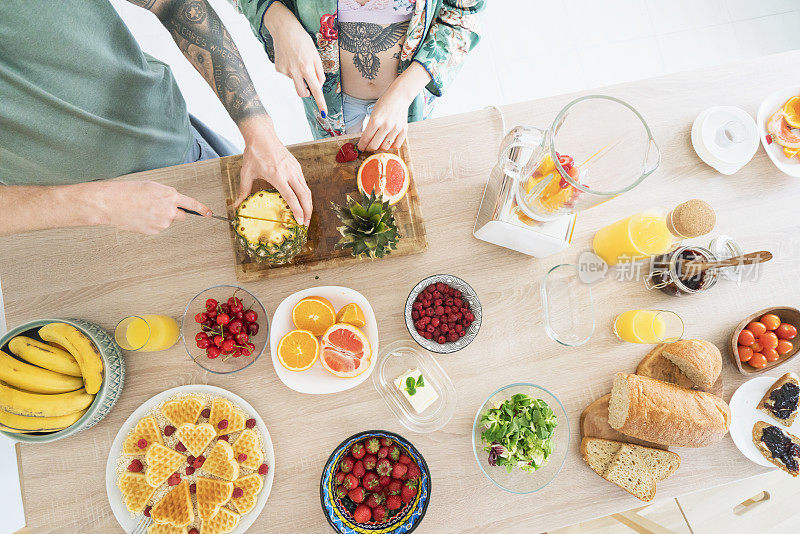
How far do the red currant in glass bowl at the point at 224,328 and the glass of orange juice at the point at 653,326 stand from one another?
106 cm

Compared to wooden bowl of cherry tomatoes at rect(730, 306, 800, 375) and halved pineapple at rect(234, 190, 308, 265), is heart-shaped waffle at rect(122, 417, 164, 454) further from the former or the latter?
wooden bowl of cherry tomatoes at rect(730, 306, 800, 375)

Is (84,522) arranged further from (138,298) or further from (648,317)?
(648,317)

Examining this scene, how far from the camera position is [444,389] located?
4.18ft

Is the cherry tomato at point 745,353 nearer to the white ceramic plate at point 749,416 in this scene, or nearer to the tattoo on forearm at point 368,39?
the white ceramic plate at point 749,416

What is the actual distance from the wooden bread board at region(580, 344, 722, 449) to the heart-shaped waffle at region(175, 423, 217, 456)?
1.07 meters

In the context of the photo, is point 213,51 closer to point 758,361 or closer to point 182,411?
point 182,411

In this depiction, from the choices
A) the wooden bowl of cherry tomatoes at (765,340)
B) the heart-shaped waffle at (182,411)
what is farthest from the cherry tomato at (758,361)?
the heart-shaped waffle at (182,411)

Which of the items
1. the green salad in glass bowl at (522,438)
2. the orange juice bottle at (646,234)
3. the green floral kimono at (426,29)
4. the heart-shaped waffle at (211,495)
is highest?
the green floral kimono at (426,29)

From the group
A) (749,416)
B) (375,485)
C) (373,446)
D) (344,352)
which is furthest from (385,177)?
(749,416)

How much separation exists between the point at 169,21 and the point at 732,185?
73.0 inches

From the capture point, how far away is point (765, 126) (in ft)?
4.75

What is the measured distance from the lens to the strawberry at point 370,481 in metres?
1.17

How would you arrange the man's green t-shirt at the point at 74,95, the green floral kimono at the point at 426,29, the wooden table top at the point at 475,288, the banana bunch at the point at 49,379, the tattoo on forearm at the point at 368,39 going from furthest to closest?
the tattoo on forearm at the point at 368,39, the green floral kimono at the point at 426,29, the wooden table top at the point at 475,288, the banana bunch at the point at 49,379, the man's green t-shirt at the point at 74,95

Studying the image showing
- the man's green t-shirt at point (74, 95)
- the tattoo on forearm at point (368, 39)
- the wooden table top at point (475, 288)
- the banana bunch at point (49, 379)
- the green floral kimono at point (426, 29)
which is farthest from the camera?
the tattoo on forearm at point (368, 39)
